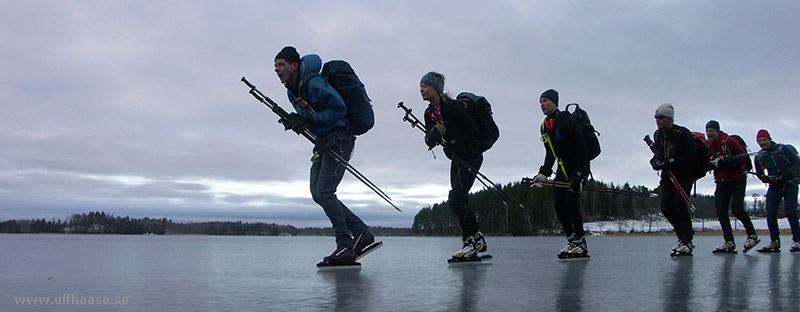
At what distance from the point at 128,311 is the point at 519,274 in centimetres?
319

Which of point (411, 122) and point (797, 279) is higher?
point (411, 122)

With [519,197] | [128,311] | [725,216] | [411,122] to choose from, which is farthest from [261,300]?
[519,197]

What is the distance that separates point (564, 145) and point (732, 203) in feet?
12.0

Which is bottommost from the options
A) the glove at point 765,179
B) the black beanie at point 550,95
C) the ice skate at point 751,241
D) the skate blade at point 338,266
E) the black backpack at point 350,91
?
the skate blade at point 338,266

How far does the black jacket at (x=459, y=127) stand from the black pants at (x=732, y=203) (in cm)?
481

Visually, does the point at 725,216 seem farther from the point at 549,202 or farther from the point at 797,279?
the point at 549,202

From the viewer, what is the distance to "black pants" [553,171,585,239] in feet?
24.6

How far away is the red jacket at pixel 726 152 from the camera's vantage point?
930 cm

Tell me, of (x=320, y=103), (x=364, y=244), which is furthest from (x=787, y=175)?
(x=320, y=103)

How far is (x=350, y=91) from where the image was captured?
644cm

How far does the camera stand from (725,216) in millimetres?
9430

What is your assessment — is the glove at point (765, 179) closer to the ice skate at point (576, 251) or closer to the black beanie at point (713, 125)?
the black beanie at point (713, 125)

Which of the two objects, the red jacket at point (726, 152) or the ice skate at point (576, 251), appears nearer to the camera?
the ice skate at point (576, 251)

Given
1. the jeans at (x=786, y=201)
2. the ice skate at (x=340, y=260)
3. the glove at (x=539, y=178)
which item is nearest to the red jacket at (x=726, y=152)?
the jeans at (x=786, y=201)
